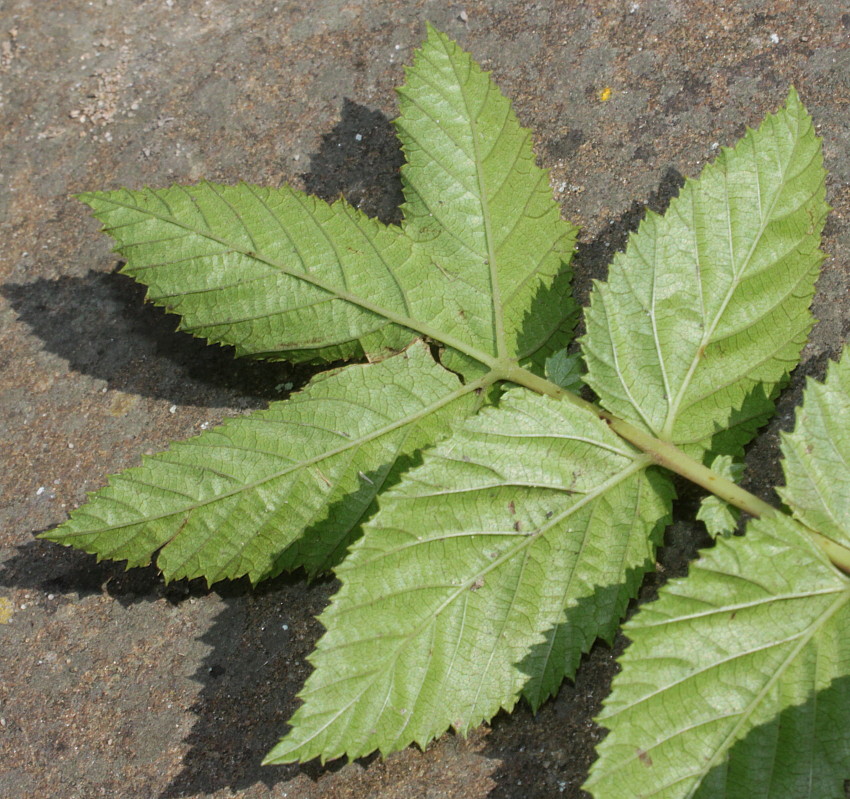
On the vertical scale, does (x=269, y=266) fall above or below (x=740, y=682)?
above

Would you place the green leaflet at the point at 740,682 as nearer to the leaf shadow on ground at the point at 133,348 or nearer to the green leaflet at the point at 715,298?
the green leaflet at the point at 715,298

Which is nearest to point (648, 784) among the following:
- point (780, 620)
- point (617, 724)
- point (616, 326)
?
point (617, 724)

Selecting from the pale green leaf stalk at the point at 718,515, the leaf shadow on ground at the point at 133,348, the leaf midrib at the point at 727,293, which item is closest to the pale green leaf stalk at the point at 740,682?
the pale green leaf stalk at the point at 718,515

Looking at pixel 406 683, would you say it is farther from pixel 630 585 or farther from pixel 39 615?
pixel 39 615

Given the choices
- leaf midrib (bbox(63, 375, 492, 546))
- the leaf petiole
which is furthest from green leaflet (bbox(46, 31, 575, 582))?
the leaf petiole

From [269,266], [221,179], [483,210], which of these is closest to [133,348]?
[221,179]

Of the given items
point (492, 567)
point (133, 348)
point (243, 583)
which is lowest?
point (243, 583)

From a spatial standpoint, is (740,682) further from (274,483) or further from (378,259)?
(378,259)
